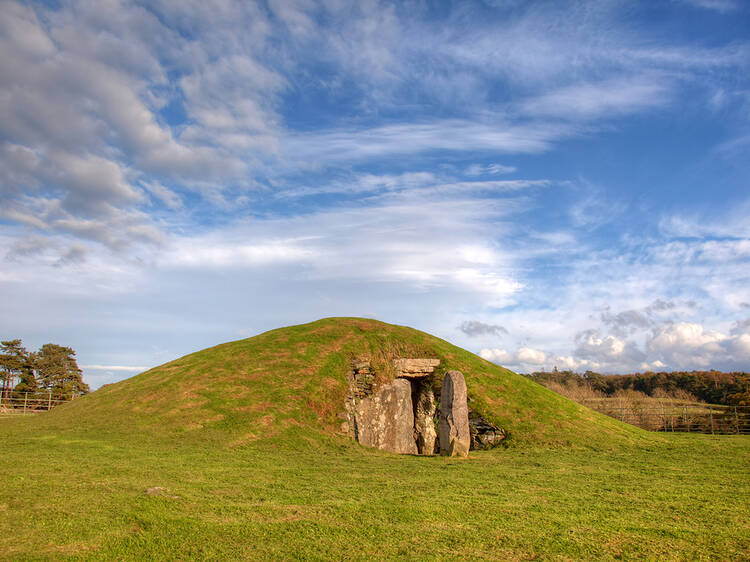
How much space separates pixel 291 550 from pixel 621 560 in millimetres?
4155

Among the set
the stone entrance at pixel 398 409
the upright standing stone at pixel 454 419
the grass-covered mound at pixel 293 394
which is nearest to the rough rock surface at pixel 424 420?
the stone entrance at pixel 398 409

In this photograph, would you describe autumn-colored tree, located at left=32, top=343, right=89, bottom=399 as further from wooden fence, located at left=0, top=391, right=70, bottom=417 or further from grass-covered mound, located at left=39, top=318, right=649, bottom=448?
grass-covered mound, located at left=39, top=318, right=649, bottom=448

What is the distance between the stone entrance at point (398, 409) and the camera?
757 inches

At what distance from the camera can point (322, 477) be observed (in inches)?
452

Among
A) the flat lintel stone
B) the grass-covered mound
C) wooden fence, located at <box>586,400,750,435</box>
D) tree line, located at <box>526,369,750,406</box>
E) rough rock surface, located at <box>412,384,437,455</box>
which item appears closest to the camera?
the grass-covered mound

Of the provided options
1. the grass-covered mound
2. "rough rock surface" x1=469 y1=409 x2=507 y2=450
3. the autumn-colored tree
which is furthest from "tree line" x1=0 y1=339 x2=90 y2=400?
"rough rock surface" x1=469 y1=409 x2=507 y2=450

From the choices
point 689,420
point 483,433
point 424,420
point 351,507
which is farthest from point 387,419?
point 689,420

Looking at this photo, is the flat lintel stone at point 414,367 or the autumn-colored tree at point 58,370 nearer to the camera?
the flat lintel stone at point 414,367

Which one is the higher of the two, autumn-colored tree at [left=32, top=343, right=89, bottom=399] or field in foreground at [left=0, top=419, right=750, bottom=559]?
autumn-colored tree at [left=32, top=343, right=89, bottom=399]

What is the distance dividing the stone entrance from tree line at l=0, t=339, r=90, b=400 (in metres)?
31.2

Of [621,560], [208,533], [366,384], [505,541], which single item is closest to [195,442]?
[366,384]

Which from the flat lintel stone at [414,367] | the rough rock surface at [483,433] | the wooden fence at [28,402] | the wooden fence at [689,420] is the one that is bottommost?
the wooden fence at [689,420]

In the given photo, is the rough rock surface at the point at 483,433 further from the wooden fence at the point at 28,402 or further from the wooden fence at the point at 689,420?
the wooden fence at the point at 28,402

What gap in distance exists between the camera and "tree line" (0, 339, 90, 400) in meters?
40.4
